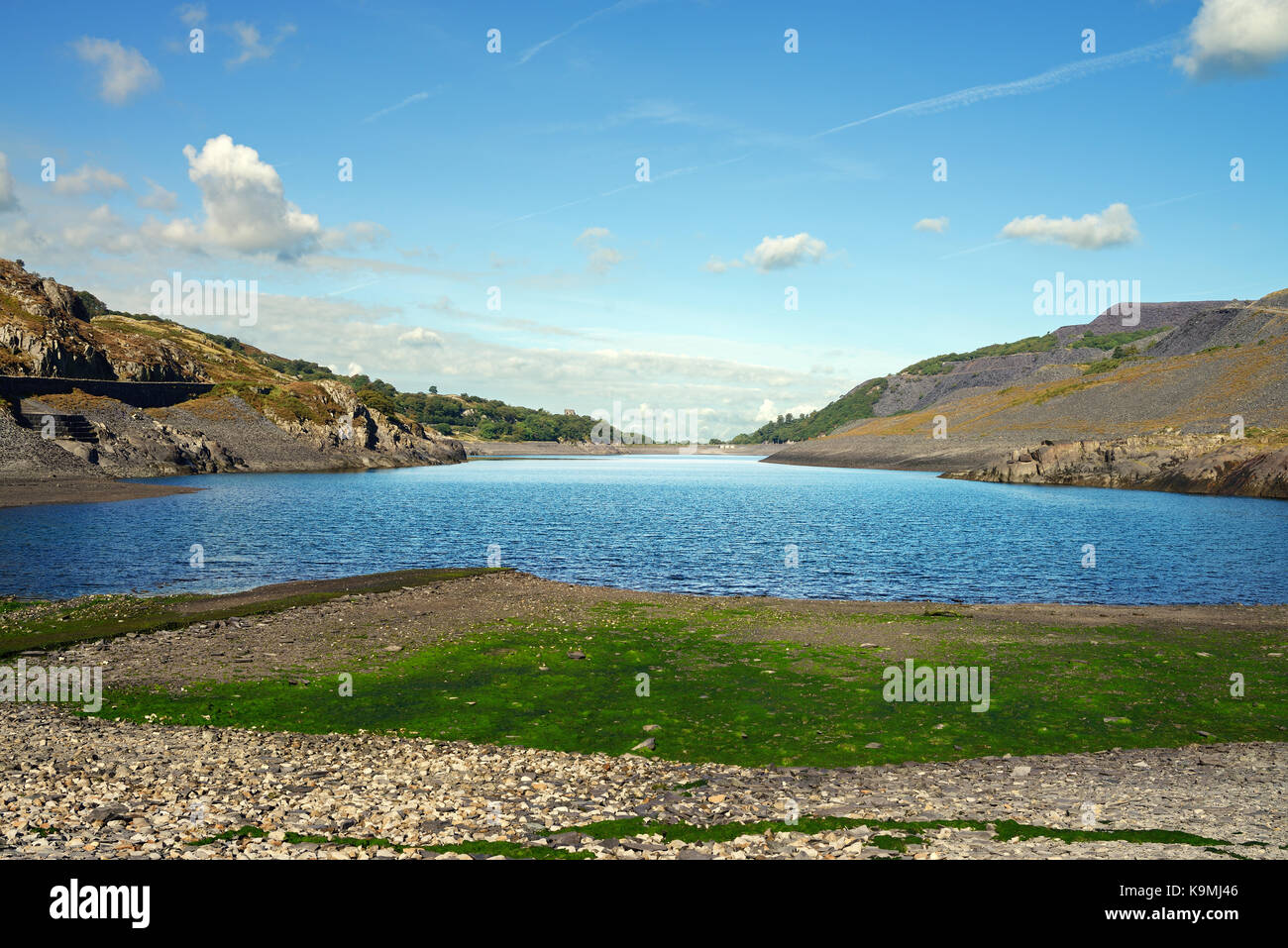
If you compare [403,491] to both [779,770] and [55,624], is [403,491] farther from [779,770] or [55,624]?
[779,770]

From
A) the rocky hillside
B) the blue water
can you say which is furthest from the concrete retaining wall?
the blue water

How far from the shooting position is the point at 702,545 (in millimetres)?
62750

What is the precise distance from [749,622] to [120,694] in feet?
75.5

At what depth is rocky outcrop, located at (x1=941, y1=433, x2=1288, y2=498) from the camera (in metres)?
108

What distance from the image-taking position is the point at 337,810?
13.7 meters

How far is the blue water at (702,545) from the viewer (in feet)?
143

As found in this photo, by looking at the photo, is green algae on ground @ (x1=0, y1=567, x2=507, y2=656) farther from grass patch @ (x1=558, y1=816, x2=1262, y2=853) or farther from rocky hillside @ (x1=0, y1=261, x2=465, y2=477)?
rocky hillside @ (x1=0, y1=261, x2=465, y2=477)

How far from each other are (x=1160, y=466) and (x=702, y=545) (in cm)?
11154

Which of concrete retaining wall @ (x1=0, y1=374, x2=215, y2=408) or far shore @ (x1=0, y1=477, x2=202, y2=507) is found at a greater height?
concrete retaining wall @ (x1=0, y1=374, x2=215, y2=408)

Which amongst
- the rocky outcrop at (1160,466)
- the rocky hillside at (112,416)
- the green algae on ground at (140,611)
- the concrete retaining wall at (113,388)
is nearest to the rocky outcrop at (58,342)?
the rocky hillside at (112,416)

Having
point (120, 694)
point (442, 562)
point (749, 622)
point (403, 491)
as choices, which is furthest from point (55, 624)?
point (403, 491)

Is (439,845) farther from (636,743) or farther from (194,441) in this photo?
(194,441)

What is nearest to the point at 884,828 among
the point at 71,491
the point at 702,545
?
the point at 702,545

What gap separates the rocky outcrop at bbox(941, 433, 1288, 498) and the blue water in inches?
390
